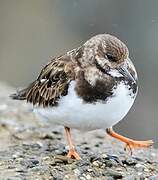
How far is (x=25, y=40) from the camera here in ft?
59.1

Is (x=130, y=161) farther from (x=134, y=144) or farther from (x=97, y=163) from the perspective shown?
(x=97, y=163)

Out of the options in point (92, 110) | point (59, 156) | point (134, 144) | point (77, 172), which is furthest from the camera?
point (134, 144)

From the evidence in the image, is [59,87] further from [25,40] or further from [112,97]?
[25,40]

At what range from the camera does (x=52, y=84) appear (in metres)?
7.24

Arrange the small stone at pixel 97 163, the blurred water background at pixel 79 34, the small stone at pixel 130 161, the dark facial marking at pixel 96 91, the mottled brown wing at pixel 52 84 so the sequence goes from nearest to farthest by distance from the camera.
A: the dark facial marking at pixel 96 91
the mottled brown wing at pixel 52 84
the small stone at pixel 97 163
the small stone at pixel 130 161
the blurred water background at pixel 79 34

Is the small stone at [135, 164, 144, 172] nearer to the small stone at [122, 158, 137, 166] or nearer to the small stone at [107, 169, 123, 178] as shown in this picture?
the small stone at [122, 158, 137, 166]

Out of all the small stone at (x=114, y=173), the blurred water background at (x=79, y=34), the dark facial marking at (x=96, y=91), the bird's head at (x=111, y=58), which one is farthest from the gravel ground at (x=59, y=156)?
the blurred water background at (x=79, y=34)

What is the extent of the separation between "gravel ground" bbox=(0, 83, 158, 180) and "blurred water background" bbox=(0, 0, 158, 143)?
11.2ft

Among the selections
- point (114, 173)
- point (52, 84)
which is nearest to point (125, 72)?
point (52, 84)

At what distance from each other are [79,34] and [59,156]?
9.42 metres

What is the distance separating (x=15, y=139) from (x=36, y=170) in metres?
1.49

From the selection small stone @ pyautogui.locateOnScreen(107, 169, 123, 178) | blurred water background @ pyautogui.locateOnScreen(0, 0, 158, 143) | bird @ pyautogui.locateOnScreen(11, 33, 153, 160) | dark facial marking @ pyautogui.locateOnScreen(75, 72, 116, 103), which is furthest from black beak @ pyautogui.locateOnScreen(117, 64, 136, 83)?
blurred water background @ pyautogui.locateOnScreen(0, 0, 158, 143)

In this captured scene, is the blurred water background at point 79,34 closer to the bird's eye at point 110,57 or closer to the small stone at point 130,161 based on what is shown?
the small stone at point 130,161

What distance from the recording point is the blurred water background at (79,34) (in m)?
13.6
